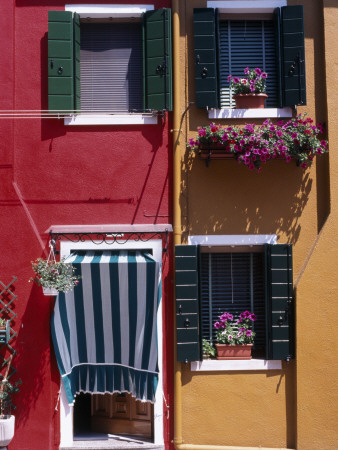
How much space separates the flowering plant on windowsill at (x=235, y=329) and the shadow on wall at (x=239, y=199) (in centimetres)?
122

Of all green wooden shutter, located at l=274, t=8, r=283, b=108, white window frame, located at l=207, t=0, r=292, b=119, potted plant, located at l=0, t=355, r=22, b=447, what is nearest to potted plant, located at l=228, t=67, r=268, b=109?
white window frame, located at l=207, t=0, r=292, b=119

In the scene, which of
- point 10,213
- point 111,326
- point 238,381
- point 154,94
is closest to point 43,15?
point 154,94

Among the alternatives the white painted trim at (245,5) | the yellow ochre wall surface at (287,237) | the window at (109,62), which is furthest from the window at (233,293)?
the white painted trim at (245,5)

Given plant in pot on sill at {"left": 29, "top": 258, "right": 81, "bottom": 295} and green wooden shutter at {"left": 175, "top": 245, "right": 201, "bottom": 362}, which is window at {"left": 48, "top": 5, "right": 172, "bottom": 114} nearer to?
green wooden shutter at {"left": 175, "top": 245, "right": 201, "bottom": 362}

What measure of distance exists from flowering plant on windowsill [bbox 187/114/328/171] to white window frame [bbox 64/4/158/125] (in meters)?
0.81

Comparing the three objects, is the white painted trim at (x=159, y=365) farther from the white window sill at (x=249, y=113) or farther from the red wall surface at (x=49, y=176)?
the white window sill at (x=249, y=113)

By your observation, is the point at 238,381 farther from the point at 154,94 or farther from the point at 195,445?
the point at 154,94

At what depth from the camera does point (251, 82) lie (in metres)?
9.89

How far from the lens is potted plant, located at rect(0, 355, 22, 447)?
9.05 metres

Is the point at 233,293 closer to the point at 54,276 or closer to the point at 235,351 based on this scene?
the point at 235,351

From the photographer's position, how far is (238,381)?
Result: 379 inches

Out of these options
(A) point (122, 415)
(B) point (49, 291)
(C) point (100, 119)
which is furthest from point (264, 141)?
(A) point (122, 415)

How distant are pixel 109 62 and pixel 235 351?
4642 mm

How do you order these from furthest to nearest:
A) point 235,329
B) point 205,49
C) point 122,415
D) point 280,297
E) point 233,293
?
point 122,415, point 233,293, point 235,329, point 205,49, point 280,297
